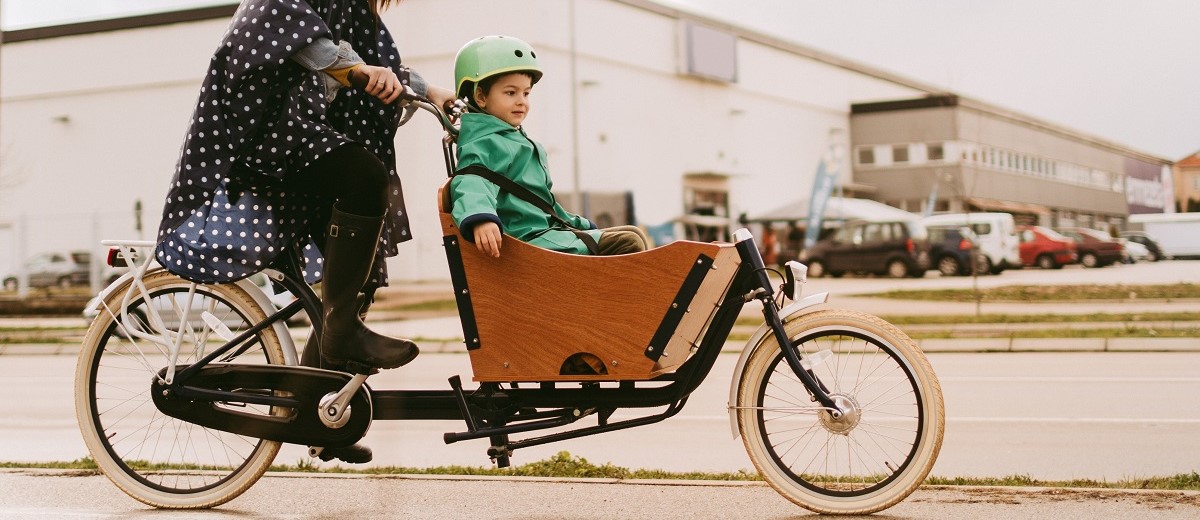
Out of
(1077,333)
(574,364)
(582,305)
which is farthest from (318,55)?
(1077,333)

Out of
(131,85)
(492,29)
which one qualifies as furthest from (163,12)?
(492,29)

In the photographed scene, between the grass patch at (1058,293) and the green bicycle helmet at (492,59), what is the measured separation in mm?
18083

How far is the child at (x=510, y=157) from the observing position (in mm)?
3330

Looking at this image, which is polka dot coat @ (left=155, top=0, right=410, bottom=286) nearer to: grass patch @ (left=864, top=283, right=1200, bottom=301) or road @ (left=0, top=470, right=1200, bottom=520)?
road @ (left=0, top=470, right=1200, bottom=520)

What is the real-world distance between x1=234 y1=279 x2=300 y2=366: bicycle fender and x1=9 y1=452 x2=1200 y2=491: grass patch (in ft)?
2.44

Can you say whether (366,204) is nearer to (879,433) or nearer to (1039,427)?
(879,433)

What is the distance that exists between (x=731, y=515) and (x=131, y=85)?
123 feet

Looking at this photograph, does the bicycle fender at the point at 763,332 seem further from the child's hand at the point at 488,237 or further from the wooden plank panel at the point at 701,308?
the child's hand at the point at 488,237

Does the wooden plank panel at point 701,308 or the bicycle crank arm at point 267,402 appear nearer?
the wooden plank panel at point 701,308

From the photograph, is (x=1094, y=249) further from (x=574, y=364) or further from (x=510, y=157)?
(x=510, y=157)

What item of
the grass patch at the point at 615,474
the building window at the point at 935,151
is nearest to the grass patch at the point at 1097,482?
the grass patch at the point at 615,474

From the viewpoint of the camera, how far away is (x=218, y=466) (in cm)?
396

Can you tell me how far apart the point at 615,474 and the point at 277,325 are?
144 cm

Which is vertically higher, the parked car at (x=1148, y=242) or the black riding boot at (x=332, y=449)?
the parked car at (x=1148, y=242)
